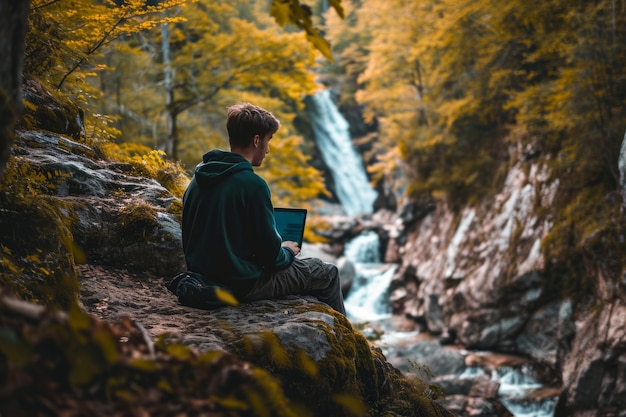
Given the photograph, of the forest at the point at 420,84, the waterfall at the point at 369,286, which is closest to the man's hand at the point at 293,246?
the forest at the point at 420,84

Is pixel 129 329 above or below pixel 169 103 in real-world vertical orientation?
below

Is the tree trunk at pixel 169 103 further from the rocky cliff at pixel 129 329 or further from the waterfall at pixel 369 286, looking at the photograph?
the waterfall at pixel 369 286

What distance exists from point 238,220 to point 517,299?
8.19 m

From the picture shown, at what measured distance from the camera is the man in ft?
10.0

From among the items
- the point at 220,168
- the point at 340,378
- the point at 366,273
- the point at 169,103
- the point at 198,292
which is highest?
the point at 169,103

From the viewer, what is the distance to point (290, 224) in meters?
3.69

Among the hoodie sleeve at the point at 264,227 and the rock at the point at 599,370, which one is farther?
the rock at the point at 599,370

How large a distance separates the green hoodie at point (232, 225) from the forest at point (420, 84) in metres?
2.64

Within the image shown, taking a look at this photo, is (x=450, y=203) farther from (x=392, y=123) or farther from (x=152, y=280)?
(x=152, y=280)

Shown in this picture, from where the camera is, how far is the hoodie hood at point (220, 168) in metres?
3.09

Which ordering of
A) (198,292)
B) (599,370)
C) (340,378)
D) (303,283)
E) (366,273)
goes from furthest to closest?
1. (366,273)
2. (599,370)
3. (303,283)
4. (198,292)
5. (340,378)

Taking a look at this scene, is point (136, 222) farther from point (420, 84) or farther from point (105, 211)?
point (420, 84)

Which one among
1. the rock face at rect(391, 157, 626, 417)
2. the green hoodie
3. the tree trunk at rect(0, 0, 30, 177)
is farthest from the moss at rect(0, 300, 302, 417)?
the rock face at rect(391, 157, 626, 417)

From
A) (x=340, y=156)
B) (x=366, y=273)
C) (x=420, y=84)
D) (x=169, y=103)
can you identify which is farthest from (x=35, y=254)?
(x=340, y=156)
